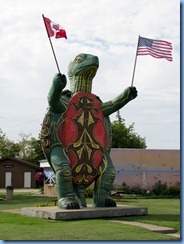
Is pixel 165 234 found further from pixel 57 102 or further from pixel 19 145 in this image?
pixel 19 145

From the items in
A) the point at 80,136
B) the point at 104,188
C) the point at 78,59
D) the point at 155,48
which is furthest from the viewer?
the point at 155,48

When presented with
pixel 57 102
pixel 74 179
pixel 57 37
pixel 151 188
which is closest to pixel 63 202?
pixel 74 179

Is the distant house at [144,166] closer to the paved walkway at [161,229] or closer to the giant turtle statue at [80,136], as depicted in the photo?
the giant turtle statue at [80,136]

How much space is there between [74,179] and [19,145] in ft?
155

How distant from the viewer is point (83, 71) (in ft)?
48.8

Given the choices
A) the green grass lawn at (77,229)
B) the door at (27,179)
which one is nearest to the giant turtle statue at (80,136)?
the green grass lawn at (77,229)

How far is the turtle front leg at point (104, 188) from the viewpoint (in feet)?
47.2

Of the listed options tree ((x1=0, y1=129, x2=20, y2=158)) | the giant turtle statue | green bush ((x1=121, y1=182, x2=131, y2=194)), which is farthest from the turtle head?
tree ((x1=0, y1=129, x2=20, y2=158))

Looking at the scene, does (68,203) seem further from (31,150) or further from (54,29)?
(31,150)

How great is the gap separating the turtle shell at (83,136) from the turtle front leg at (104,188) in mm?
214

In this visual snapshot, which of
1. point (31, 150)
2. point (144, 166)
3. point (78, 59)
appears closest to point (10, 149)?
point (31, 150)

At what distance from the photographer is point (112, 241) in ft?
32.3

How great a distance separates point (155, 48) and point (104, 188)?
185 inches

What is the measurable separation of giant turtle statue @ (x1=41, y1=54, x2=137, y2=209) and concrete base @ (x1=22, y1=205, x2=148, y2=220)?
0.55m
